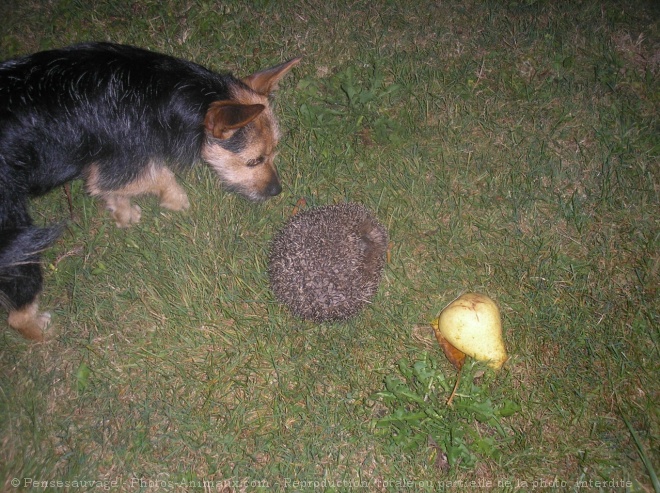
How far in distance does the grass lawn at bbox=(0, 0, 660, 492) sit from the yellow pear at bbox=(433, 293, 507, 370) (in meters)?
0.18

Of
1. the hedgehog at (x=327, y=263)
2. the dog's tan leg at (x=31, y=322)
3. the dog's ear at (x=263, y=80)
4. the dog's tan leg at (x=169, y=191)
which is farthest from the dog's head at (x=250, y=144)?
the dog's tan leg at (x=31, y=322)

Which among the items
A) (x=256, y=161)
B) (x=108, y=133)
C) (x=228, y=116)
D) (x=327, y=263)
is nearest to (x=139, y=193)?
(x=108, y=133)

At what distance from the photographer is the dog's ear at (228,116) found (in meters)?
3.14

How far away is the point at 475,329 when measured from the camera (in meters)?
3.13

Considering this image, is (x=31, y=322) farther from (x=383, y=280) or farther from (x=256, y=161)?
(x=383, y=280)

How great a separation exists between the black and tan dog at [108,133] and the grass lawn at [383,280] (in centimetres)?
48

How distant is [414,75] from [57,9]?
427 centimetres

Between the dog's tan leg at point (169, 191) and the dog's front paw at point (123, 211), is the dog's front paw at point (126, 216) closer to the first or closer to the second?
the dog's front paw at point (123, 211)

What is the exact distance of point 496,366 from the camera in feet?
11.0

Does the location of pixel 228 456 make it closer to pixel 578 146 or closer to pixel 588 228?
pixel 588 228

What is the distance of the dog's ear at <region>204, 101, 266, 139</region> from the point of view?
124 inches

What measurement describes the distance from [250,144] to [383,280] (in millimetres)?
1665

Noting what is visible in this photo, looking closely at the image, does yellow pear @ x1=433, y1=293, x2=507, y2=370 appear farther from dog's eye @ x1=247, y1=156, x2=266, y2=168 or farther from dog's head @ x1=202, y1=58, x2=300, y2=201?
dog's eye @ x1=247, y1=156, x2=266, y2=168

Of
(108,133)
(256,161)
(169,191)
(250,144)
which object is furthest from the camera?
(169,191)
